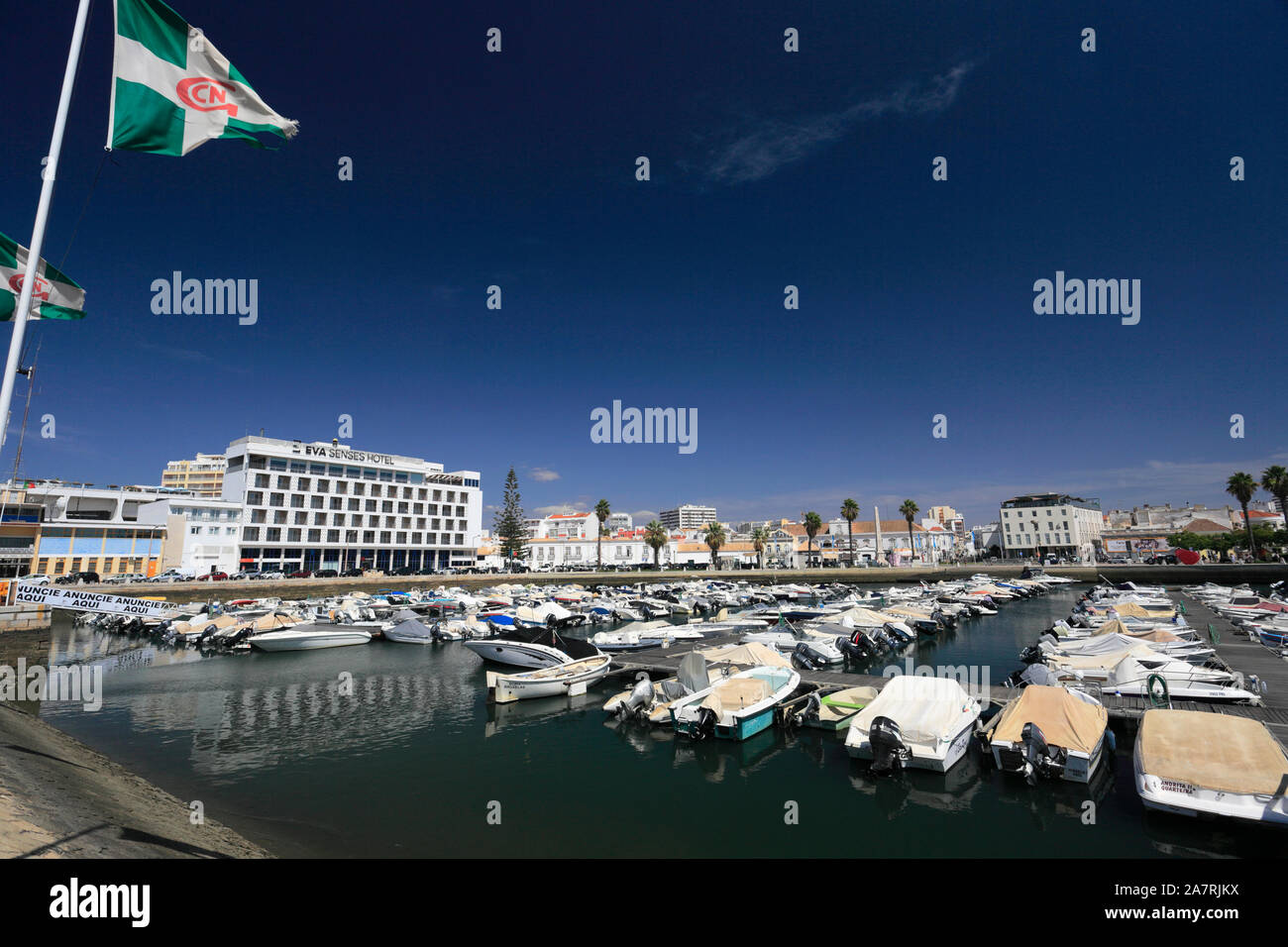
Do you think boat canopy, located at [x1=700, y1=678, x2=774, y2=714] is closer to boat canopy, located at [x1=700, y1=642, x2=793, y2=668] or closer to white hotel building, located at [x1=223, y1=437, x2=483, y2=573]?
boat canopy, located at [x1=700, y1=642, x2=793, y2=668]

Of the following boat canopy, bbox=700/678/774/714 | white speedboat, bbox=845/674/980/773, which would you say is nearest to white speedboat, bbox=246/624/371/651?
boat canopy, bbox=700/678/774/714

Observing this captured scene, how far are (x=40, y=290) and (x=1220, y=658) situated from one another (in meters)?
41.6

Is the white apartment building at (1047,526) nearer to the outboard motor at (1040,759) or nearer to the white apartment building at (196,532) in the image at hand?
the outboard motor at (1040,759)

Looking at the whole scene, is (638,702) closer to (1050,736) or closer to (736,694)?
(736,694)

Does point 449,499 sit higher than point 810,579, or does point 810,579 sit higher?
point 449,499

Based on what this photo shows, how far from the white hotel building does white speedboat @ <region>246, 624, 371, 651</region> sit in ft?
187

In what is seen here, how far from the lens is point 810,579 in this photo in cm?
9688

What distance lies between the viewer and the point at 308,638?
38.6 m

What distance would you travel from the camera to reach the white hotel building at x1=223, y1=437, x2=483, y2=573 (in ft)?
287

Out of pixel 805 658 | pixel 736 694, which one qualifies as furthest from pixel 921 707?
pixel 805 658
